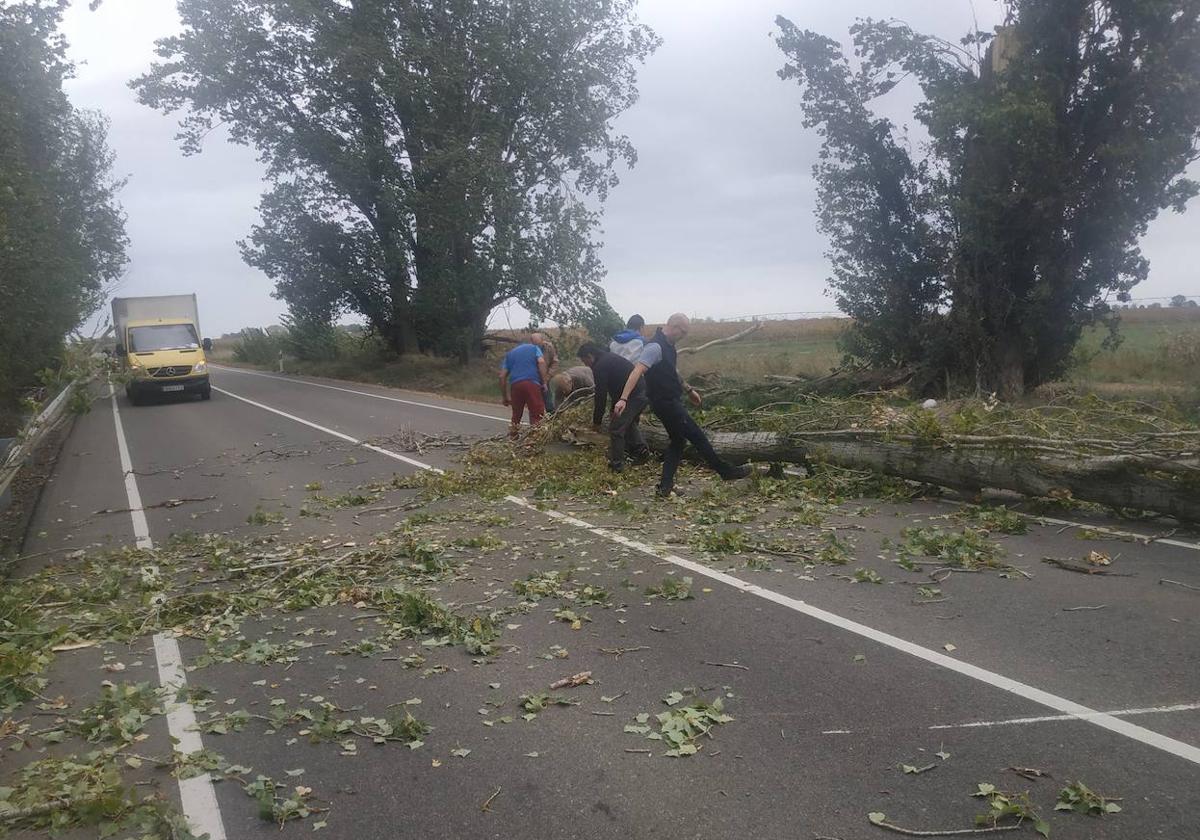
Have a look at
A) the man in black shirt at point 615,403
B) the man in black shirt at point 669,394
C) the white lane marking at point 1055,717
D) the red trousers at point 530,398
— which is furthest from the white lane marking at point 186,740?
the red trousers at point 530,398

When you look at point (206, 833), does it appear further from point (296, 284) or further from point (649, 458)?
point (296, 284)

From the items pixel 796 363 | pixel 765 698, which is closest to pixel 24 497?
pixel 765 698

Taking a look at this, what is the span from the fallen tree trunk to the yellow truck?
68.1 ft

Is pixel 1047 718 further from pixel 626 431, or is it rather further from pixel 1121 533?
pixel 626 431

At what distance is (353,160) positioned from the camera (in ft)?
100

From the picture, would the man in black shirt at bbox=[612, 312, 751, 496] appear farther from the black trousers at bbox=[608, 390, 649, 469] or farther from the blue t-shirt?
the blue t-shirt

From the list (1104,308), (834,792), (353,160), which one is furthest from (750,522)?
(353,160)

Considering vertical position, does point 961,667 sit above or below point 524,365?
below

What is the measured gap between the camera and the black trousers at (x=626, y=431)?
1085 cm

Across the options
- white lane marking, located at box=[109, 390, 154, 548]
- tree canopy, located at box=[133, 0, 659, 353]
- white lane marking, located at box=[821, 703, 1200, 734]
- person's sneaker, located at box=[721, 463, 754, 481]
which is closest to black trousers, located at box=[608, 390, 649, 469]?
person's sneaker, located at box=[721, 463, 754, 481]

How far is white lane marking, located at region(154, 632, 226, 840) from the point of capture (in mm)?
3711

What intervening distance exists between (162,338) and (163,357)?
1.11m

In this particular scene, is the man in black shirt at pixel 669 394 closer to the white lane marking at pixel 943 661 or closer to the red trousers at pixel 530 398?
the white lane marking at pixel 943 661

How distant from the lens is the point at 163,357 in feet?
88.3
